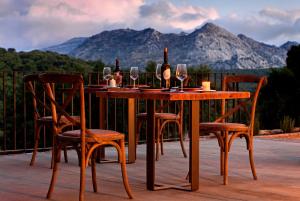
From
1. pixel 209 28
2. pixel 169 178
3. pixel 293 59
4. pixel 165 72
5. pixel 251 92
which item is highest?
pixel 209 28

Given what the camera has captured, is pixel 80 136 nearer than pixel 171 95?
Yes

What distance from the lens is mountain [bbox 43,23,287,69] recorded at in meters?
28.8

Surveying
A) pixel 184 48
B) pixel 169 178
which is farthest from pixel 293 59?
pixel 169 178

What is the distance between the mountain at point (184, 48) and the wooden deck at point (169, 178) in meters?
20.1

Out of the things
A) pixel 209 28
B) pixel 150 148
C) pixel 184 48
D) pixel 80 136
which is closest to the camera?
pixel 80 136

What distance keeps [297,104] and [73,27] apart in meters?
11.4

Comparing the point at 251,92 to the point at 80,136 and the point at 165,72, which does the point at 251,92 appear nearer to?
the point at 165,72

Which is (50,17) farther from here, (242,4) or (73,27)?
(242,4)

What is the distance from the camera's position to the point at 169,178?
4863 mm

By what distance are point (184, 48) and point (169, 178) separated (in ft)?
83.1

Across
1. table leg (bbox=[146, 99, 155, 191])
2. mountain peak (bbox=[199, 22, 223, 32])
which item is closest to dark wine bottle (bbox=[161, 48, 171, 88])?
table leg (bbox=[146, 99, 155, 191])

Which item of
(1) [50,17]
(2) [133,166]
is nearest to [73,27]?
(1) [50,17]

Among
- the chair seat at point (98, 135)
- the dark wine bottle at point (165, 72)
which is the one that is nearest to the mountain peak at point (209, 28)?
the dark wine bottle at point (165, 72)

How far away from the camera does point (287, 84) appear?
24.0m
